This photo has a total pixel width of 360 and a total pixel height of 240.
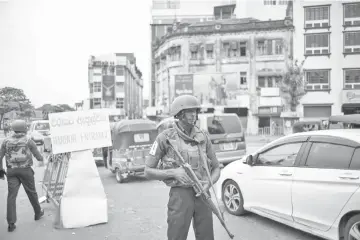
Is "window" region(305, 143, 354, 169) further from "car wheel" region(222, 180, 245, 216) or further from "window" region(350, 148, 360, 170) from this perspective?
"car wheel" region(222, 180, 245, 216)

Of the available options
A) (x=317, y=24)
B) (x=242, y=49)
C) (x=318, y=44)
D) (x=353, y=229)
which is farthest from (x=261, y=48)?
(x=353, y=229)

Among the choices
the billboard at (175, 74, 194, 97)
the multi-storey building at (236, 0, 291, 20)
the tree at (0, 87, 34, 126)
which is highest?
the multi-storey building at (236, 0, 291, 20)

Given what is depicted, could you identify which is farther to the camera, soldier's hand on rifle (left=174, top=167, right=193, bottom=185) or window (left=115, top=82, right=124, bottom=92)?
window (left=115, top=82, right=124, bottom=92)

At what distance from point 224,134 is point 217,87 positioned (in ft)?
88.0

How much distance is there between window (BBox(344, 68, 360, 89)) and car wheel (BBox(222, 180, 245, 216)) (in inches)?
1272

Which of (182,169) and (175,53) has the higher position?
(175,53)

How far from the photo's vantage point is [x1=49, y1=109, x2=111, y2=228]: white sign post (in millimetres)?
5319

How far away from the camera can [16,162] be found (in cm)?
526

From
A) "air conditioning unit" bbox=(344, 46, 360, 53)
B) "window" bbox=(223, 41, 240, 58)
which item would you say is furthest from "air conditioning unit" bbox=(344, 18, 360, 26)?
"window" bbox=(223, 41, 240, 58)

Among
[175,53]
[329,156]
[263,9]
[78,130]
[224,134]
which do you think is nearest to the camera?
[329,156]

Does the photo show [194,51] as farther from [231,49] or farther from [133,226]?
[133,226]

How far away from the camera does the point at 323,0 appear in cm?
3375

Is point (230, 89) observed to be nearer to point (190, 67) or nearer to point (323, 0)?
point (190, 67)

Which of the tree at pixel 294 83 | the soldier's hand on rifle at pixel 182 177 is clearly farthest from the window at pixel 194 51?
the soldier's hand on rifle at pixel 182 177
